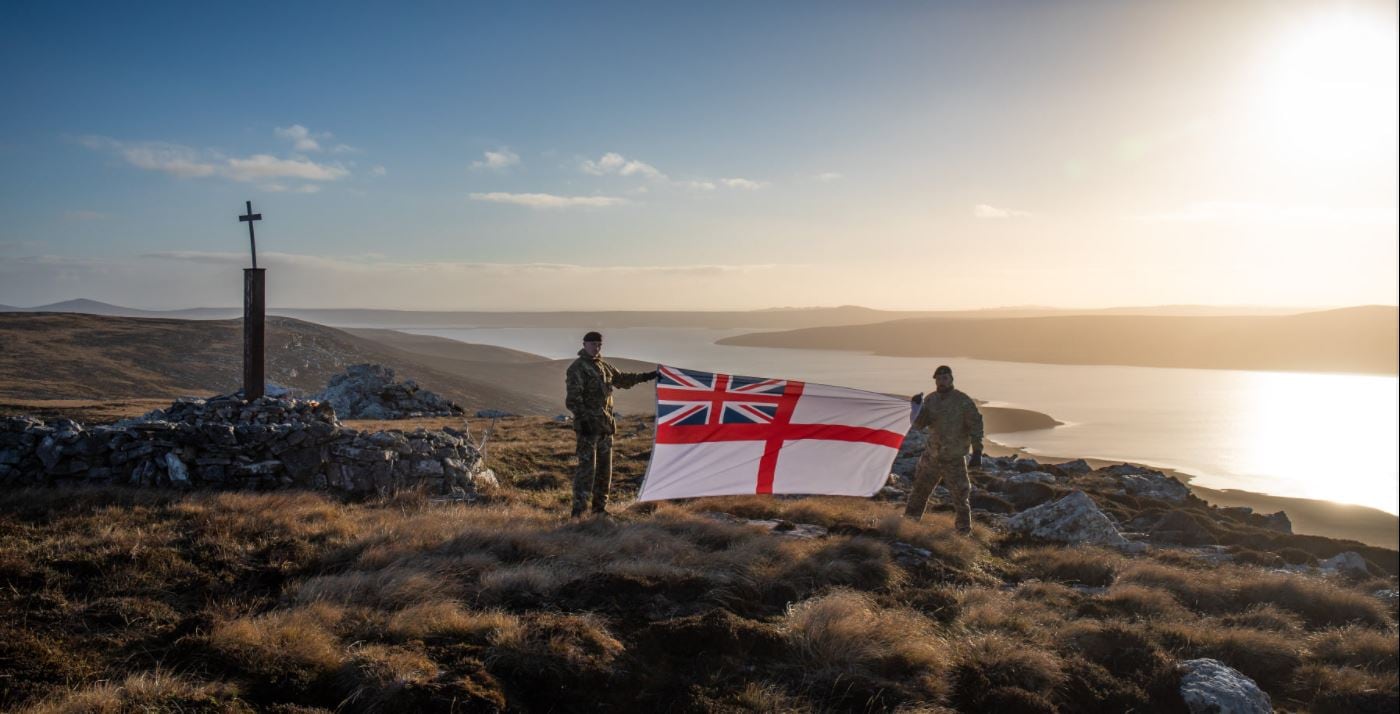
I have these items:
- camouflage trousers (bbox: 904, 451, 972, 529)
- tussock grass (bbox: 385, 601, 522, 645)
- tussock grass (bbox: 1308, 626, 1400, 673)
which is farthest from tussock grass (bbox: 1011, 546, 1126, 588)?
tussock grass (bbox: 385, 601, 522, 645)

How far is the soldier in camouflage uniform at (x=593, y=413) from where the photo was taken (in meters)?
9.93

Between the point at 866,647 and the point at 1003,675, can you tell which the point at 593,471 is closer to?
the point at 866,647

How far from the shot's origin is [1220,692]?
261 inches

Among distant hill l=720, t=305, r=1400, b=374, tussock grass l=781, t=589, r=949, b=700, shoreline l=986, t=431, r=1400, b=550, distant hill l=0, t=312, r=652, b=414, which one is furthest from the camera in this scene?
distant hill l=720, t=305, r=1400, b=374

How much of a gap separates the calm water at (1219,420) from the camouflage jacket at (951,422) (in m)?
39.6

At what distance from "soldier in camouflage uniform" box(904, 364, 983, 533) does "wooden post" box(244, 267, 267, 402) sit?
13.1 metres

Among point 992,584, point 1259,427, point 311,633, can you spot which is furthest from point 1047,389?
point 311,633

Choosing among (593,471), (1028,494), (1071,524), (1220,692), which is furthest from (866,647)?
(1028,494)

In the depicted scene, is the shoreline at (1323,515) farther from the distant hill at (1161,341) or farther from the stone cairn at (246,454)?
the distant hill at (1161,341)

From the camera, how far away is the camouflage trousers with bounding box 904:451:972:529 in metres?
11.1

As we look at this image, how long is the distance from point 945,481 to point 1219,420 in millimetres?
73350

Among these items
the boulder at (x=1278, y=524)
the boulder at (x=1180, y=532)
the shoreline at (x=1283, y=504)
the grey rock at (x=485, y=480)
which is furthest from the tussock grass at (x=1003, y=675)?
the shoreline at (x=1283, y=504)

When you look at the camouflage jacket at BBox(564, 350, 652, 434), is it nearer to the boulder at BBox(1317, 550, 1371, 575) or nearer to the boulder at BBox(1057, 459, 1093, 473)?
the boulder at BBox(1317, 550, 1371, 575)

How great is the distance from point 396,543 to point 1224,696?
343 inches
